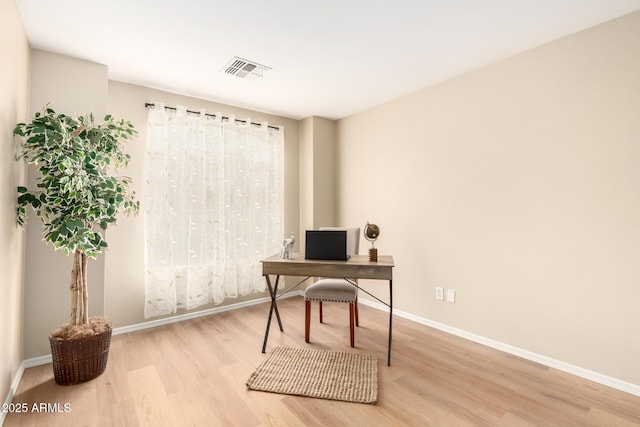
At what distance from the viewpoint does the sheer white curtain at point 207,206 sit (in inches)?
122

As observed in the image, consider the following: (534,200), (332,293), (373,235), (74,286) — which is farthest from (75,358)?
(534,200)

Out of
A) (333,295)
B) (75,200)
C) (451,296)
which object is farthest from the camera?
(451,296)

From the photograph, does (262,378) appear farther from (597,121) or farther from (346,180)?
(597,121)

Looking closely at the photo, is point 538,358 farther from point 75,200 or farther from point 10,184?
point 10,184

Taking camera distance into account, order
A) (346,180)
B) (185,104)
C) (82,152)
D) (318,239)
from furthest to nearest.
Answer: (346,180) → (185,104) → (318,239) → (82,152)

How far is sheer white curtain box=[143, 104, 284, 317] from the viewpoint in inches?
122

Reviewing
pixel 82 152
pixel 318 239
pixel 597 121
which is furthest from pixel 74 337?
pixel 597 121

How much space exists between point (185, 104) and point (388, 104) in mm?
2309

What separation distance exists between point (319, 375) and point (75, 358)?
167 centimetres

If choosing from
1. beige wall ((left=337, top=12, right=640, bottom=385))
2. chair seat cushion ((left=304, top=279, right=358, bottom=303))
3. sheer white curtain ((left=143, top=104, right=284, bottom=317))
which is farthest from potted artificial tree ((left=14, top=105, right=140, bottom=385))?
beige wall ((left=337, top=12, right=640, bottom=385))

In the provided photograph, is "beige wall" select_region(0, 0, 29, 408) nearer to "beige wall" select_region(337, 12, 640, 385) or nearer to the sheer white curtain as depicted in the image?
the sheer white curtain

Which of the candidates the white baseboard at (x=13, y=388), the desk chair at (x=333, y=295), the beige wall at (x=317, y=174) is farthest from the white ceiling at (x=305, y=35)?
the white baseboard at (x=13, y=388)

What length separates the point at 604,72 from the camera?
6.78 feet

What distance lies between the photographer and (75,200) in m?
2.02
